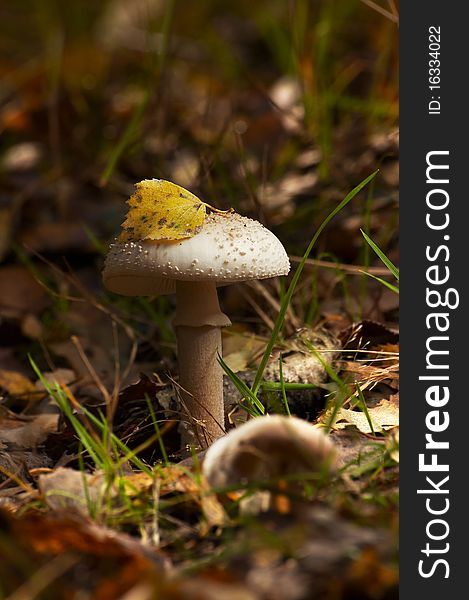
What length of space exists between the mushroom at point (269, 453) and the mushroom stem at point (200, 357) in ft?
2.46

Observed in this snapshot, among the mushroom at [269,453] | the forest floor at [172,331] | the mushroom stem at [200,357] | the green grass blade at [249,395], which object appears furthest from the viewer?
the mushroom stem at [200,357]

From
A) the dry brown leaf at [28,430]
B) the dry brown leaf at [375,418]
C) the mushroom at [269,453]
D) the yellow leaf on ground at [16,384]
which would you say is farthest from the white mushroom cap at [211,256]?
the yellow leaf on ground at [16,384]

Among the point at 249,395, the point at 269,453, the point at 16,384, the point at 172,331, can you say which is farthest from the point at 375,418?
the point at 16,384

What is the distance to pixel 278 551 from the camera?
146 centimetres

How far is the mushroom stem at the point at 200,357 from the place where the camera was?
8.21ft

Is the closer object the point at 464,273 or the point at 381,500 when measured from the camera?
the point at 381,500

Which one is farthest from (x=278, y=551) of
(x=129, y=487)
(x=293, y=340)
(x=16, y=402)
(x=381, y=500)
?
(x=16, y=402)

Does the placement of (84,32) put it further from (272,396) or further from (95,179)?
(272,396)

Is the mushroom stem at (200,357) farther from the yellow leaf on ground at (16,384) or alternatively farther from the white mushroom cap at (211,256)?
the yellow leaf on ground at (16,384)

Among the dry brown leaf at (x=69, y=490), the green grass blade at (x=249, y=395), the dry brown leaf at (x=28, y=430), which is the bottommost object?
the dry brown leaf at (x=69, y=490)

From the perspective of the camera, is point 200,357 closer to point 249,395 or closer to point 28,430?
point 249,395

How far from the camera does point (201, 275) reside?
2.18m

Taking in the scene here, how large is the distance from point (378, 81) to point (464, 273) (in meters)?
3.24

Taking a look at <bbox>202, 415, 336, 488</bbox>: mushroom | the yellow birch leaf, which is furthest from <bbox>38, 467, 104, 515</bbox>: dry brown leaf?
the yellow birch leaf
